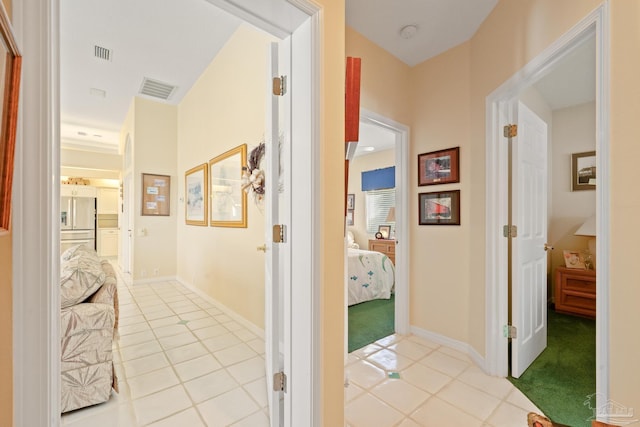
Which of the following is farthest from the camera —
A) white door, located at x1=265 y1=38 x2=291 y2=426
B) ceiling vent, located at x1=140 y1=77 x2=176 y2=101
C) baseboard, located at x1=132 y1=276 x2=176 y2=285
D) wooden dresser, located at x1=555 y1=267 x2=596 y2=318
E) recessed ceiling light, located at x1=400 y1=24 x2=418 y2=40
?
baseboard, located at x1=132 y1=276 x2=176 y2=285

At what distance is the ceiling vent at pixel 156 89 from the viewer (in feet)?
13.5

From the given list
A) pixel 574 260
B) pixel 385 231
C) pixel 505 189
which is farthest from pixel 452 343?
pixel 385 231

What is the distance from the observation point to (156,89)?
432 centimetres

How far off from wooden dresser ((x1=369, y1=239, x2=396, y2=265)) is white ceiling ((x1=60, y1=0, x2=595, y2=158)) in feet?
7.78

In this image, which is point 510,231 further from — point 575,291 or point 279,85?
point 575,291

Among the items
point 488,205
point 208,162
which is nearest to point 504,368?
point 488,205

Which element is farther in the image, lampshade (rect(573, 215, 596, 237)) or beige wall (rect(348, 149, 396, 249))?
beige wall (rect(348, 149, 396, 249))

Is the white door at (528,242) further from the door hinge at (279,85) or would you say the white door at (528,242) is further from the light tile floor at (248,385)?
the door hinge at (279,85)

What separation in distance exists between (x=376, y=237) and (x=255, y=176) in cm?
415

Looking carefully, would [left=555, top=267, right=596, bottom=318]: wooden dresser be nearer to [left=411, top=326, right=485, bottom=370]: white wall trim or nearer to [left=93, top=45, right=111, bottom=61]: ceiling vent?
[left=411, top=326, right=485, bottom=370]: white wall trim

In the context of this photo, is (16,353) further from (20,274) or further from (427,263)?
(427,263)

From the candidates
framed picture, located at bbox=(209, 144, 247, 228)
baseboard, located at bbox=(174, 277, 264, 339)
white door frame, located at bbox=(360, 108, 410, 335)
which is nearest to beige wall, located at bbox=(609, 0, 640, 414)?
white door frame, located at bbox=(360, 108, 410, 335)

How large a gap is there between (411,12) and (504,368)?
9.31 ft

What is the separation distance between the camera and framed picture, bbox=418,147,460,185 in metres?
2.49
